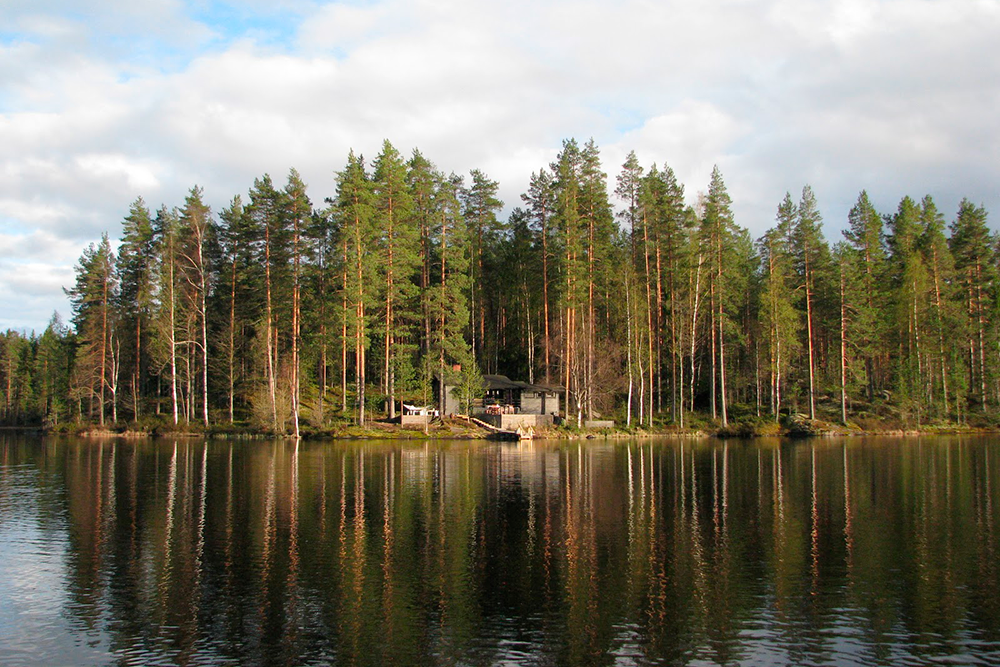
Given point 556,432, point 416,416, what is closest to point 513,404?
point 556,432

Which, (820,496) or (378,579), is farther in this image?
(820,496)

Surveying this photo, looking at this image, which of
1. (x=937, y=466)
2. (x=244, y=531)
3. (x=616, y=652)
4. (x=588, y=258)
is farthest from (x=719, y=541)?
(x=588, y=258)

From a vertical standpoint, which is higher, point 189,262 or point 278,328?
point 189,262

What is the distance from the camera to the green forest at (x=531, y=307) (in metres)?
58.6

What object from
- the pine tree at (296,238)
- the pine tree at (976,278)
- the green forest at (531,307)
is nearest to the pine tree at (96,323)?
the green forest at (531,307)

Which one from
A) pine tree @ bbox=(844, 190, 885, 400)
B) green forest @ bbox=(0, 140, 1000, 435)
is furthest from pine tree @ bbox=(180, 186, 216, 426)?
pine tree @ bbox=(844, 190, 885, 400)

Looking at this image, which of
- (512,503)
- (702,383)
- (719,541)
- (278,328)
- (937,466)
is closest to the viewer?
(719,541)

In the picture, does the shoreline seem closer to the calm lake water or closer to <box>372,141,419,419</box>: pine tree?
<box>372,141,419,419</box>: pine tree

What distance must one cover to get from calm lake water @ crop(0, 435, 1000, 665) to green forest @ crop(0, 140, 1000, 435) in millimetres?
26098

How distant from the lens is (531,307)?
73.6 m

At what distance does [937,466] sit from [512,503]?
85.7 ft

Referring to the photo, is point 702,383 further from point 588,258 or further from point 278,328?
point 278,328

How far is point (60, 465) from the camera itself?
3891 centimetres

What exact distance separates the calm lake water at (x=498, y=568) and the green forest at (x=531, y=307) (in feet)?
85.6
